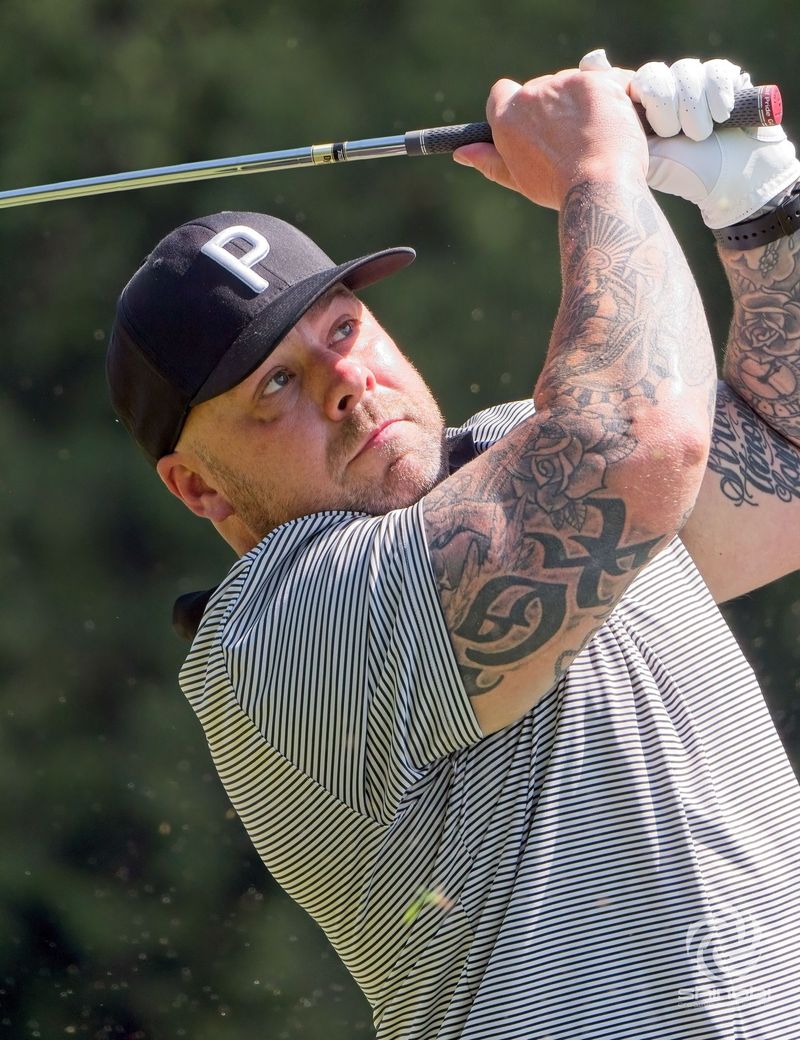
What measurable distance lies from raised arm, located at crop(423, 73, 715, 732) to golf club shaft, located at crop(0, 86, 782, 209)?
0.30 meters

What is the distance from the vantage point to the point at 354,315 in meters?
1.91

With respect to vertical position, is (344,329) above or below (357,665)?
above

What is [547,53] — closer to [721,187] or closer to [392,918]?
[721,187]

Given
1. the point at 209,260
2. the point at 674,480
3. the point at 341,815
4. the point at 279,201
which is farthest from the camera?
the point at 279,201

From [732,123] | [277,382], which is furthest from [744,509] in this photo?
[277,382]

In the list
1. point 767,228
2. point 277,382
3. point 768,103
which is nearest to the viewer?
point 768,103

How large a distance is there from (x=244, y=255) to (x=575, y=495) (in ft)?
2.22

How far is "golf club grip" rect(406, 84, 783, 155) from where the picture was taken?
5.58 feet

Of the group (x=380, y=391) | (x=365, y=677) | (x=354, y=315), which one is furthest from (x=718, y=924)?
(x=354, y=315)

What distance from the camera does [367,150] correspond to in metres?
1.81

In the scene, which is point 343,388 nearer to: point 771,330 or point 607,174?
point 607,174

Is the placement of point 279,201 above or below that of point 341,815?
above

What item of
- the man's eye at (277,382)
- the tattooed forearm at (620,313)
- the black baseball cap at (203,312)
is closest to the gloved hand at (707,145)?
the tattooed forearm at (620,313)

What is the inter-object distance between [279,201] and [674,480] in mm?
1980
